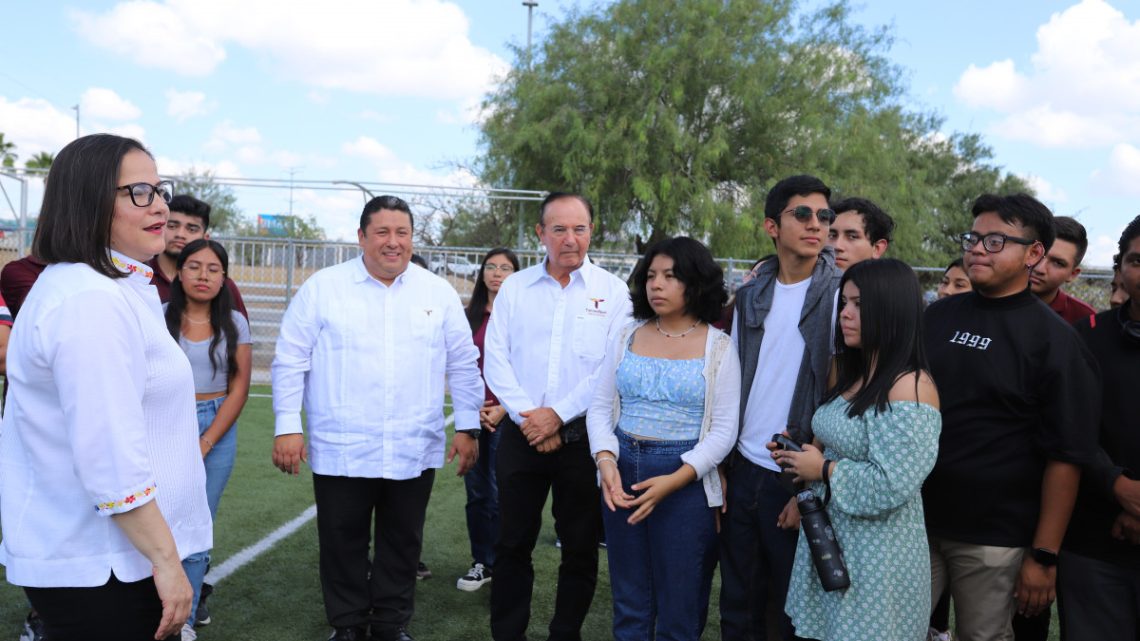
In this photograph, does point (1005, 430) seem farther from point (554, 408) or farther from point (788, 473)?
point (554, 408)

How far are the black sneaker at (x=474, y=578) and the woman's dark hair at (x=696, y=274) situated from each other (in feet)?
7.99

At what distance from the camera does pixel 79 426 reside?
6.13ft

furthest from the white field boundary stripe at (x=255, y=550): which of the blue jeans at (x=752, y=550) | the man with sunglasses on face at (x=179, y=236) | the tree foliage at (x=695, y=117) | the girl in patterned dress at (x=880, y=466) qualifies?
the tree foliage at (x=695, y=117)

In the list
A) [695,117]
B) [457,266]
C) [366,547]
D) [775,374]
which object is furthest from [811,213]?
[695,117]

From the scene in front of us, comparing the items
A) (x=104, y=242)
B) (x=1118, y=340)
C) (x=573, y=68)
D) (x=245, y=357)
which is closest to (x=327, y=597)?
(x=245, y=357)

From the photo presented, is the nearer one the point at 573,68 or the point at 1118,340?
the point at 1118,340

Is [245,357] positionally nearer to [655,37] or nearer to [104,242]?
[104,242]

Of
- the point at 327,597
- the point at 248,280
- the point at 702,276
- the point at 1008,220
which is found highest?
the point at 1008,220

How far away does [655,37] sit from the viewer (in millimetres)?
23344

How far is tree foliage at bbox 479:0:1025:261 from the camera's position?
882 inches

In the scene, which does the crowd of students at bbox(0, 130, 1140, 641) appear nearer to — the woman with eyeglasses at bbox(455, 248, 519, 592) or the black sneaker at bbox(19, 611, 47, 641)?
the woman with eyeglasses at bbox(455, 248, 519, 592)

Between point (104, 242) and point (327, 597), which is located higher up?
point (104, 242)

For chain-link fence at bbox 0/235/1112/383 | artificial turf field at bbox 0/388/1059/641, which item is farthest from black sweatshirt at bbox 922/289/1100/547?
chain-link fence at bbox 0/235/1112/383

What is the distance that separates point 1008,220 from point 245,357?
353 cm
